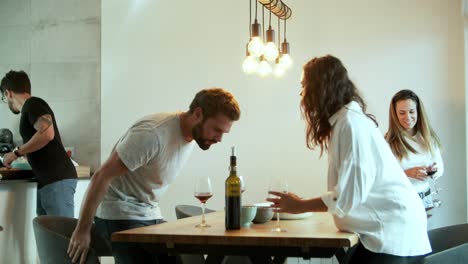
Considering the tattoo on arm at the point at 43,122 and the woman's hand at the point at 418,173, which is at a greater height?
the tattoo on arm at the point at 43,122

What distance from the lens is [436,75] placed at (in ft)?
14.2

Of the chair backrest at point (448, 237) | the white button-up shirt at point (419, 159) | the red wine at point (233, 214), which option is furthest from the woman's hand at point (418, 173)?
the red wine at point (233, 214)

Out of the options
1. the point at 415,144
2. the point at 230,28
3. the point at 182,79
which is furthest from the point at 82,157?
the point at 415,144

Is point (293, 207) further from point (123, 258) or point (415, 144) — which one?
point (415, 144)

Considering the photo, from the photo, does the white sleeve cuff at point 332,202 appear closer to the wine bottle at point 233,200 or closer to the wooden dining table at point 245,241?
the wooden dining table at point 245,241

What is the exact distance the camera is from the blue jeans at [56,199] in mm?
3711

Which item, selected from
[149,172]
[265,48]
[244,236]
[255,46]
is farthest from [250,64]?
[244,236]

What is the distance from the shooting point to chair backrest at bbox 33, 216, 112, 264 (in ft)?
7.39

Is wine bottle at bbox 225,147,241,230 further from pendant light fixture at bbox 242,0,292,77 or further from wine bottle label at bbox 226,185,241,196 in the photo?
pendant light fixture at bbox 242,0,292,77

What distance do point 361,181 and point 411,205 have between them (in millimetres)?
290

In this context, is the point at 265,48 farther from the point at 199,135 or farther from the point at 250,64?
the point at 199,135

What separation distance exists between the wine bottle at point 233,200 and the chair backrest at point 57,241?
0.53 meters

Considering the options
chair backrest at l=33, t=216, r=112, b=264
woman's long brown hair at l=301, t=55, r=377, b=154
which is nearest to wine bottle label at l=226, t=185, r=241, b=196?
woman's long brown hair at l=301, t=55, r=377, b=154

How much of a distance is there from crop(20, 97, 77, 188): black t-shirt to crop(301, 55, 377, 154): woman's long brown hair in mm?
2217
